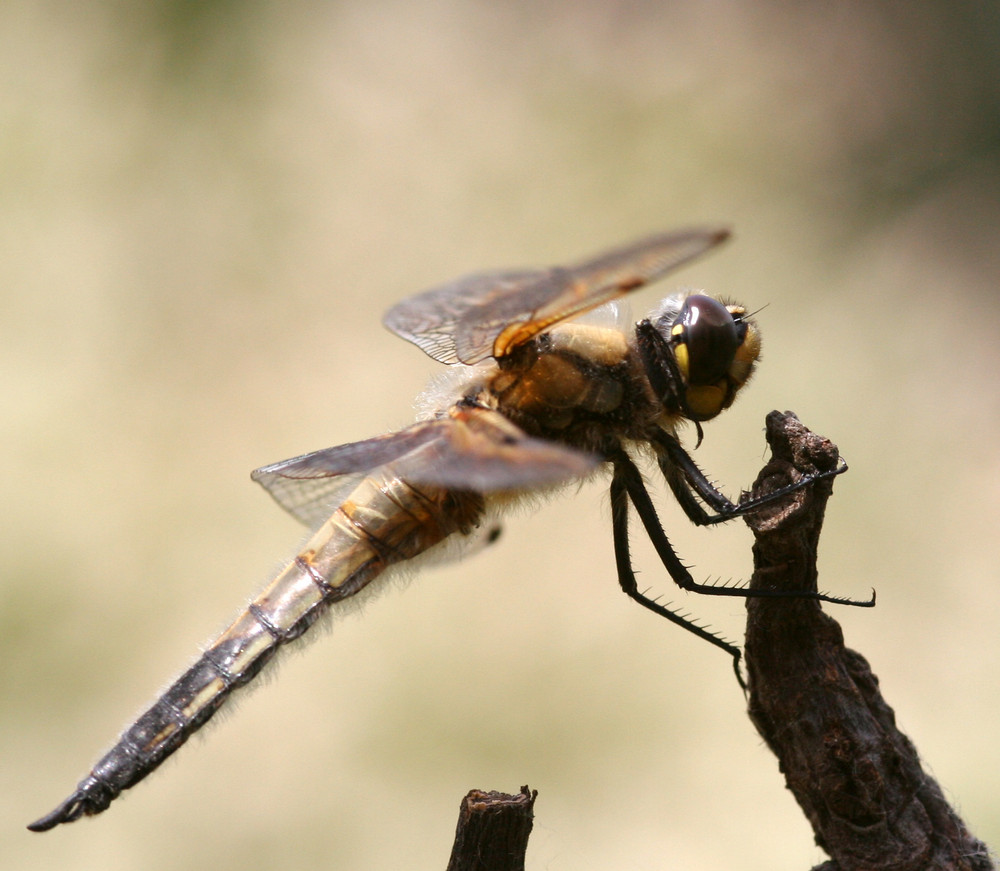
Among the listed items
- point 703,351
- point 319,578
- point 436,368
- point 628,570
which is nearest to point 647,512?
point 628,570

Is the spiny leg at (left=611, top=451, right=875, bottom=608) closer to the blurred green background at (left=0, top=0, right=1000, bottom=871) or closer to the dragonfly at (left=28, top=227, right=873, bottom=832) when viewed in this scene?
the dragonfly at (left=28, top=227, right=873, bottom=832)

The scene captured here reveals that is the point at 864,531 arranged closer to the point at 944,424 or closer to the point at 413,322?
the point at 944,424

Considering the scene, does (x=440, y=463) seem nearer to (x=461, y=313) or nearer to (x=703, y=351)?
(x=461, y=313)

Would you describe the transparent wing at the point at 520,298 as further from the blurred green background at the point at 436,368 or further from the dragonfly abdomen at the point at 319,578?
the blurred green background at the point at 436,368

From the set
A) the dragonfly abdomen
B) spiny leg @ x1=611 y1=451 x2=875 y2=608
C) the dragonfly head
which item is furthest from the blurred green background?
the dragonfly head

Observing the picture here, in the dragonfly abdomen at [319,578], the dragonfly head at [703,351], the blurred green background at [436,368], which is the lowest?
the dragonfly abdomen at [319,578]

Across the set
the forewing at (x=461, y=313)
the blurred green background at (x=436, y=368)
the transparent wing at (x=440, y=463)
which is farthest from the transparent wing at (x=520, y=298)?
the blurred green background at (x=436, y=368)
